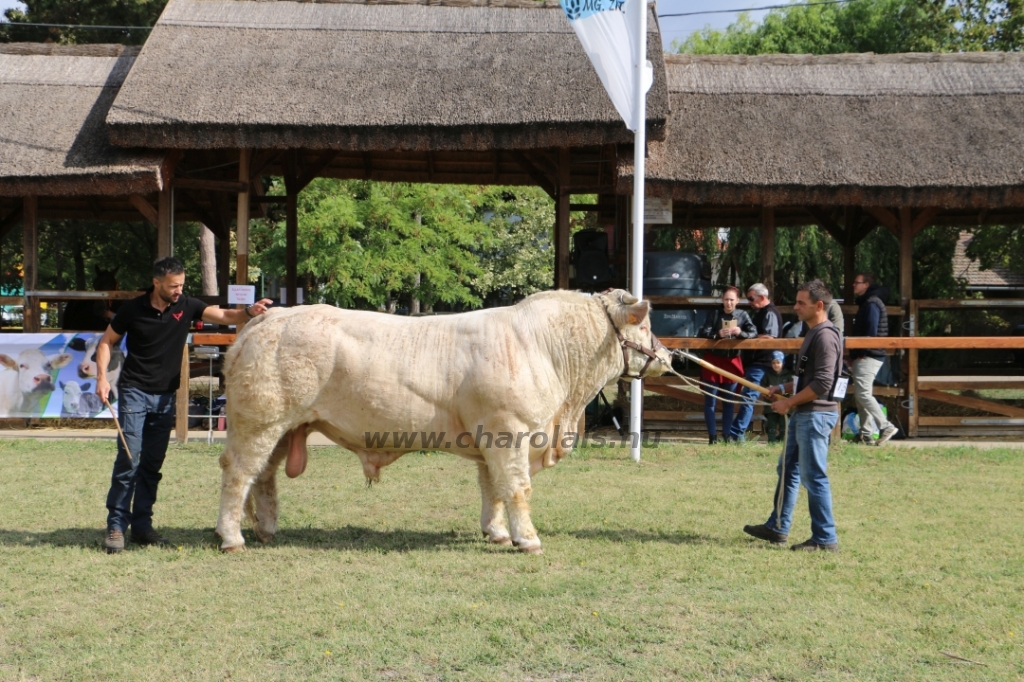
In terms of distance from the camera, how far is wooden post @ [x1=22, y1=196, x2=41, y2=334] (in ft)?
47.1

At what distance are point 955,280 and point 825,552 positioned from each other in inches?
789

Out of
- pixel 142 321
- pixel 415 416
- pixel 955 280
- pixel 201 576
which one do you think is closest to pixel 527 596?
pixel 415 416

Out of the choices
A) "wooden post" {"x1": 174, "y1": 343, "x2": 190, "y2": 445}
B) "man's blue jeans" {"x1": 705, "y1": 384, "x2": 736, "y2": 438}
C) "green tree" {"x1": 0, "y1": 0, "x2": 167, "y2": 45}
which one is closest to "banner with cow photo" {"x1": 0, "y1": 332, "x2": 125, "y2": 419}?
"wooden post" {"x1": 174, "y1": 343, "x2": 190, "y2": 445}

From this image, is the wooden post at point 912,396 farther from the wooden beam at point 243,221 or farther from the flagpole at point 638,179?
the wooden beam at point 243,221

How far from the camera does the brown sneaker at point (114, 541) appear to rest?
6.63 meters

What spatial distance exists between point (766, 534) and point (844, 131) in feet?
28.2

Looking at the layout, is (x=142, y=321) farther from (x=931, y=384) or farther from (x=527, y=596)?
(x=931, y=384)

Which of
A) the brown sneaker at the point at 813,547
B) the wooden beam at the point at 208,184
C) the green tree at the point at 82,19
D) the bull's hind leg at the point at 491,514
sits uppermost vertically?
the green tree at the point at 82,19

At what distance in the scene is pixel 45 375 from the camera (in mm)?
12023

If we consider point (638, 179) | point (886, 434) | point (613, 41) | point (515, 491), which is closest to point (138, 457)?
point (515, 491)

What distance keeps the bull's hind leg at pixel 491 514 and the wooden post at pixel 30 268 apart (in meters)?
9.61

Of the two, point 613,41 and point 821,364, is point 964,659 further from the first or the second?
point 613,41

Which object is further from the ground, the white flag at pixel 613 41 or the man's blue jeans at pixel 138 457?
the white flag at pixel 613 41

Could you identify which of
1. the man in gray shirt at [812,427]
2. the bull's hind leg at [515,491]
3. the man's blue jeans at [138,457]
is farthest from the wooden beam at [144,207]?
the man in gray shirt at [812,427]
